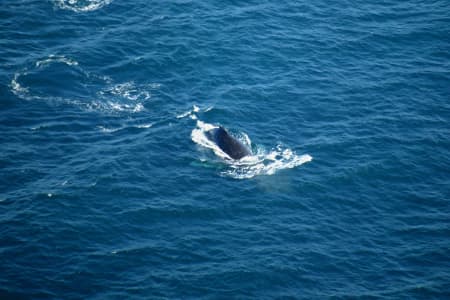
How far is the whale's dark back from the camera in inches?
2881

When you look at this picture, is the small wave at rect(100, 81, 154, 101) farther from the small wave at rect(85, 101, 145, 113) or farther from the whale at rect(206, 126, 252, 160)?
the whale at rect(206, 126, 252, 160)

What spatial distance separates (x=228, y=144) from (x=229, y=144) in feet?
0.41

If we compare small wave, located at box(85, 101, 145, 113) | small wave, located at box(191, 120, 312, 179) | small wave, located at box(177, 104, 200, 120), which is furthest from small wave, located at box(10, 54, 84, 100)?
small wave, located at box(191, 120, 312, 179)

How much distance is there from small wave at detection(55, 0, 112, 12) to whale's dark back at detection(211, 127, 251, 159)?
38179 mm

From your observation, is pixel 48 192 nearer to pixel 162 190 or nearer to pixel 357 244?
pixel 162 190

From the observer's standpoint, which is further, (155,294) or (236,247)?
(236,247)

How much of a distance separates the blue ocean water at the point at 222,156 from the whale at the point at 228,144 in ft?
3.39

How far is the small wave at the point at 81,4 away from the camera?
322 ft

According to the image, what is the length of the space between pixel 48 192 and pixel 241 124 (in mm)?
26748

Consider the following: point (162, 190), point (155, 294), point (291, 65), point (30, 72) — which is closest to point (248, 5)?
point (291, 65)

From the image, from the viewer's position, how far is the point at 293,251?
6228 centimetres

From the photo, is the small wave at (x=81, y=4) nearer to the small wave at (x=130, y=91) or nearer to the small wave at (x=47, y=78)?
the small wave at (x=47, y=78)

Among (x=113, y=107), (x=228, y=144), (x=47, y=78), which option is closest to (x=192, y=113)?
(x=228, y=144)

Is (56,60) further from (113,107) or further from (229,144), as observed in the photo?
(229,144)
